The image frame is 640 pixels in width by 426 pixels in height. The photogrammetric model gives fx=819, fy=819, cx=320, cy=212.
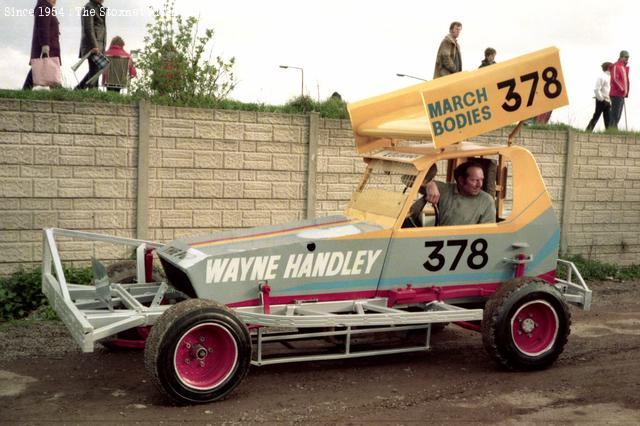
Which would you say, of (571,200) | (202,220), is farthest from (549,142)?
(202,220)

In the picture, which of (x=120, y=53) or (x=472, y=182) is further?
(x=120, y=53)

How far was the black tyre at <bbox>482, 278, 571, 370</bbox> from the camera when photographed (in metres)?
7.56

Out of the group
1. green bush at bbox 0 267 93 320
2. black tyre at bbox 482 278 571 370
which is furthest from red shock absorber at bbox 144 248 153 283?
black tyre at bbox 482 278 571 370

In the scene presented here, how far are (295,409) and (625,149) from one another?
34.1 feet

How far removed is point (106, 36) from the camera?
43.5 ft

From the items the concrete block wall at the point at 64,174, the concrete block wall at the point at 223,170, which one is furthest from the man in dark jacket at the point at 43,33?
the concrete block wall at the point at 223,170

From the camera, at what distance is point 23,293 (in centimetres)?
1025

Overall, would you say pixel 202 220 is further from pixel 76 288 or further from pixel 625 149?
pixel 625 149

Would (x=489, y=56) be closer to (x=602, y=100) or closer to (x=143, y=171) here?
(x=602, y=100)

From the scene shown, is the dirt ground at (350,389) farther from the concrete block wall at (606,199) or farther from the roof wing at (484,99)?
the concrete block wall at (606,199)

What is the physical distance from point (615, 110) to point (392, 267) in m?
11.4

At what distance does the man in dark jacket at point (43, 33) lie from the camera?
12.0m

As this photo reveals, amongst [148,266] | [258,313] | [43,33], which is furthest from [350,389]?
[43,33]

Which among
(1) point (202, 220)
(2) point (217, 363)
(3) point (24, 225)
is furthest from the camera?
(1) point (202, 220)
